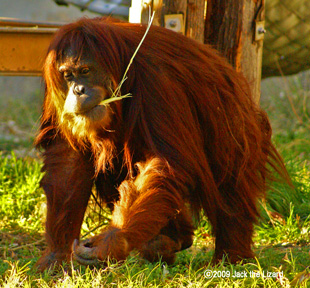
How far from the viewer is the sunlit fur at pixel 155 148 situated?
2.78 m

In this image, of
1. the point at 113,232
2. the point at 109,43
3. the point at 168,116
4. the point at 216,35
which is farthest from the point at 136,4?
the point at 113,232

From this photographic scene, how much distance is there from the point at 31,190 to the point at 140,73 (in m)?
1.98

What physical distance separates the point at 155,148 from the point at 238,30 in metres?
1.46

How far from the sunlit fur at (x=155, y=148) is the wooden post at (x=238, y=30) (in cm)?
57

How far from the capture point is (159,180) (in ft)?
8.99

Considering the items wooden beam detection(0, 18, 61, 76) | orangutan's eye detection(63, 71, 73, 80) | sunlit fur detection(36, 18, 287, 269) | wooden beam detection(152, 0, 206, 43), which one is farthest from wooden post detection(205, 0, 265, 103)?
orangutan's eye detection(63, 71, 73, 80)

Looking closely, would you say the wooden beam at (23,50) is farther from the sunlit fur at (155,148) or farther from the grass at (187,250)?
the sunlit fur at (155,148)

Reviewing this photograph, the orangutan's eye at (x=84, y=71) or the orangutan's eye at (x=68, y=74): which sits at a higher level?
the orangutan's eye at (x=84, y=71)

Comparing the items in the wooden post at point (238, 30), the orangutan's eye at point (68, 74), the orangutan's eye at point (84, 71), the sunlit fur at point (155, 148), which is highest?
the wooden post at point (238, 30)

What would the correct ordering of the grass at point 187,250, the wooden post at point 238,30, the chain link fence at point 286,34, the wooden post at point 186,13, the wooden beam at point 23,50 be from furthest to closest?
the chain link fence at point 286,34
the wooden beam at point 23,50
the wooden post at point 238,30
the wooden post at point 186,13
the grass at point 187,250

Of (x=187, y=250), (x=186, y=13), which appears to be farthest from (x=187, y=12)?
(x=187, y=250)

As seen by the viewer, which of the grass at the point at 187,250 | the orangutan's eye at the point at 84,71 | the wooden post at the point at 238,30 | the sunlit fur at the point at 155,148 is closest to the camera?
the grass at the point at 187,250

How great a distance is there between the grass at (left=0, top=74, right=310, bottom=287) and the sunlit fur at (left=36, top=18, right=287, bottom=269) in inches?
5.9

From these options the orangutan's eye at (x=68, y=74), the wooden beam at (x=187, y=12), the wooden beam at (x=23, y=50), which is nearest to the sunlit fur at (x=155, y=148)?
the orangutan's eye at (x=68, y=74)
